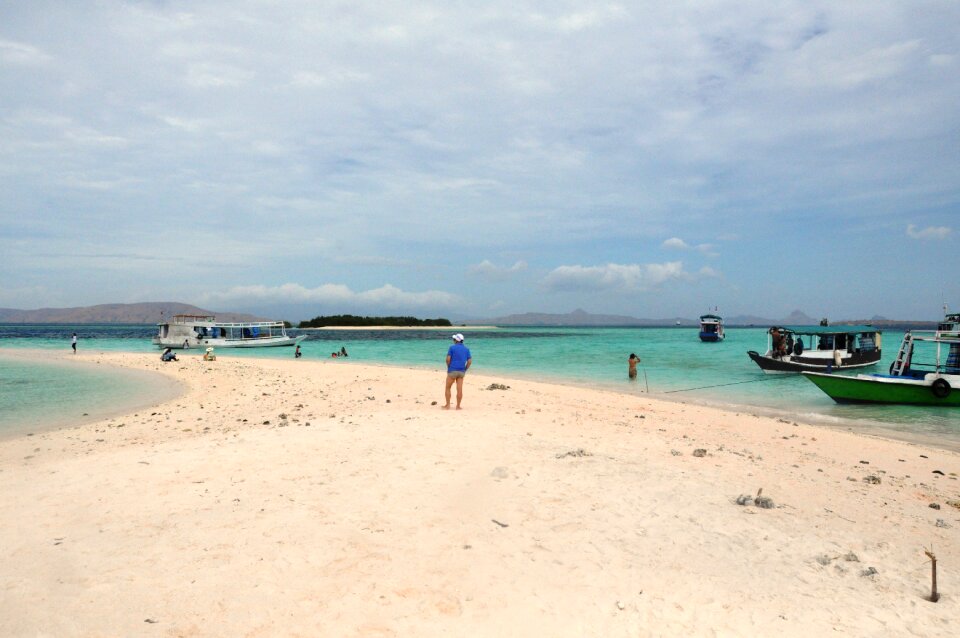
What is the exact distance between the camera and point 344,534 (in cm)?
603

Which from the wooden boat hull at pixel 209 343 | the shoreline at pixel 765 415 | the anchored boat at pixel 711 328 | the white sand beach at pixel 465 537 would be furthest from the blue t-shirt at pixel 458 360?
the anchored boat at pixel 711 328

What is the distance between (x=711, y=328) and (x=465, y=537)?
72.6 meters

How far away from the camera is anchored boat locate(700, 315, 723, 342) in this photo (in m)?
70.7

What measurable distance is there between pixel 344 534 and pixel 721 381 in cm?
2665

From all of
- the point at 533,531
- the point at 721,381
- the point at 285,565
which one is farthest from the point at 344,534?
the point at 721,381

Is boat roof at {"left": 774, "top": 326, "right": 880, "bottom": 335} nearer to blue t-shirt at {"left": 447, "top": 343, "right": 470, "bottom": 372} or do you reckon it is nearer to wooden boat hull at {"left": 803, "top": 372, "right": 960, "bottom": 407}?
wooden boat hull at {"left": 803, "top": 372, "right": 960, "bottom": 407}

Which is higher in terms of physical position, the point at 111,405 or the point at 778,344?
the point at 778,344

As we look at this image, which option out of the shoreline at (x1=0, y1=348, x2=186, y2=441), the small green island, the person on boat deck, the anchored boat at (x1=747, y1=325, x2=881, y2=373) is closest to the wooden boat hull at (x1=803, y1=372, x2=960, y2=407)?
the anchored boat at (x1=747, y1=325, x2=881, y2=373)

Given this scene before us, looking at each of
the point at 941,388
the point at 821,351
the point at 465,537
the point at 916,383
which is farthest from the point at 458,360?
the point at 821,351

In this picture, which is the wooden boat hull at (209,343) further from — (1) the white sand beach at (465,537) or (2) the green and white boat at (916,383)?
(2) the green and white boat at (916,383)

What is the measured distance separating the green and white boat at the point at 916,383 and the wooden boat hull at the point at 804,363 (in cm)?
955

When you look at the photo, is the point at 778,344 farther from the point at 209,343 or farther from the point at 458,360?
the point at 209,343

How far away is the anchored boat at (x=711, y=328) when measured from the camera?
70.7 meters

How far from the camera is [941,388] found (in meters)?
19.7
